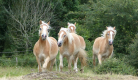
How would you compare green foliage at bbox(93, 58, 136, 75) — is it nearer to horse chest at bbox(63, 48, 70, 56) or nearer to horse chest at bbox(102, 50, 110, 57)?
horse chest at bbox(63, 48, 70, 56)

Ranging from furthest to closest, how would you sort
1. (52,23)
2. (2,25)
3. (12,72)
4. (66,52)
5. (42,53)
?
(52,23), (2,25), (12,72), (66,52), (42,53)

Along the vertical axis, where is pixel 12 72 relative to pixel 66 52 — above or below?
below

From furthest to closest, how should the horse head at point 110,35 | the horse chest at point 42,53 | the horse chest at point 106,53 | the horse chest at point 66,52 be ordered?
1. the horse chest at point 106,53
2. the horse head at point 110,35
3. the horse chest at point 66,52
4. the horse chest at point 42,53

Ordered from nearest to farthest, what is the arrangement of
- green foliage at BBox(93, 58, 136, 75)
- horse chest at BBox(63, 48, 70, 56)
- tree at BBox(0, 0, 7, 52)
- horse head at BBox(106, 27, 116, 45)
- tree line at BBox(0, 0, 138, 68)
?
green foliage at BBox(93, 58, 136, 75)
horse chest at BBox(63, 48, 70, 56)
horse head at BBox(106, 27, 116, 45)
tree line at BBox(0, 0, 138, 68)
tree at BBox(0, 0, 7, 52)

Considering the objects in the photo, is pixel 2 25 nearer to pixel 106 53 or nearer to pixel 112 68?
pixel 106 53

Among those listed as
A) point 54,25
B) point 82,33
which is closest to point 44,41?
point 82,33

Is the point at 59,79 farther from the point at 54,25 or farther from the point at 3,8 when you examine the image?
the point at 54,25

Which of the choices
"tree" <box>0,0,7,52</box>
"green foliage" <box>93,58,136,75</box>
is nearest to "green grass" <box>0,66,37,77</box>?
"green foliage" <box>93,58,136,75</box>

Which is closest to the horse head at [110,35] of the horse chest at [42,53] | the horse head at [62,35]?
the horse head at [62,35]

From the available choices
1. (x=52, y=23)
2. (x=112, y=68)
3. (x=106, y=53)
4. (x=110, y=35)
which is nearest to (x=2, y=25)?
(x=52, y=23)

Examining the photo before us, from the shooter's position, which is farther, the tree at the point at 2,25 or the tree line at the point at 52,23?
the tree at the point at 2,25

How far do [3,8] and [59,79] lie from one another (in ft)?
47.0

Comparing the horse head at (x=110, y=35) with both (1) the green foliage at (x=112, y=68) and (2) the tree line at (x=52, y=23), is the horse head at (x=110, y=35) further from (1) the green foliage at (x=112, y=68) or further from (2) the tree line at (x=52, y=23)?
(2) the tree line at (x=52, y=23)

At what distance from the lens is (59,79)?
6953mm
